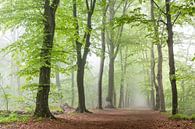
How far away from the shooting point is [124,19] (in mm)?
13781

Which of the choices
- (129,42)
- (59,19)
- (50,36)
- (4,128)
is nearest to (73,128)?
(4,128)

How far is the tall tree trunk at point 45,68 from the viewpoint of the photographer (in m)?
14.0

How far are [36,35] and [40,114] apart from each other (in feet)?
13.1

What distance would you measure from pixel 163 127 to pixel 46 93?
619 centimetres

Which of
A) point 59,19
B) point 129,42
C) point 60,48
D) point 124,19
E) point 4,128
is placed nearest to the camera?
point 4,128

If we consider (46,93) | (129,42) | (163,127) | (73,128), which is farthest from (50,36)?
(129,42)

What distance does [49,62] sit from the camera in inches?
555

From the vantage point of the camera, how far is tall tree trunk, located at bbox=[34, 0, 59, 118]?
1403 cm

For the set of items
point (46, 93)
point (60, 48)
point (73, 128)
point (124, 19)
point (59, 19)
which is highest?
point (59, 19)

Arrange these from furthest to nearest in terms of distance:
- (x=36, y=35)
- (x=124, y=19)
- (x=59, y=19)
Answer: (x=59, y=19) → (x=36, y=35) → (x=124, y=19)

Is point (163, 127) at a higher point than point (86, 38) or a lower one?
lower

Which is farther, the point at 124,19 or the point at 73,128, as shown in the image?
the point at 124,19

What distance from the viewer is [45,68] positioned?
14445 mm

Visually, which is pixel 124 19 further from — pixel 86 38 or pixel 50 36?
pixel 86 38
